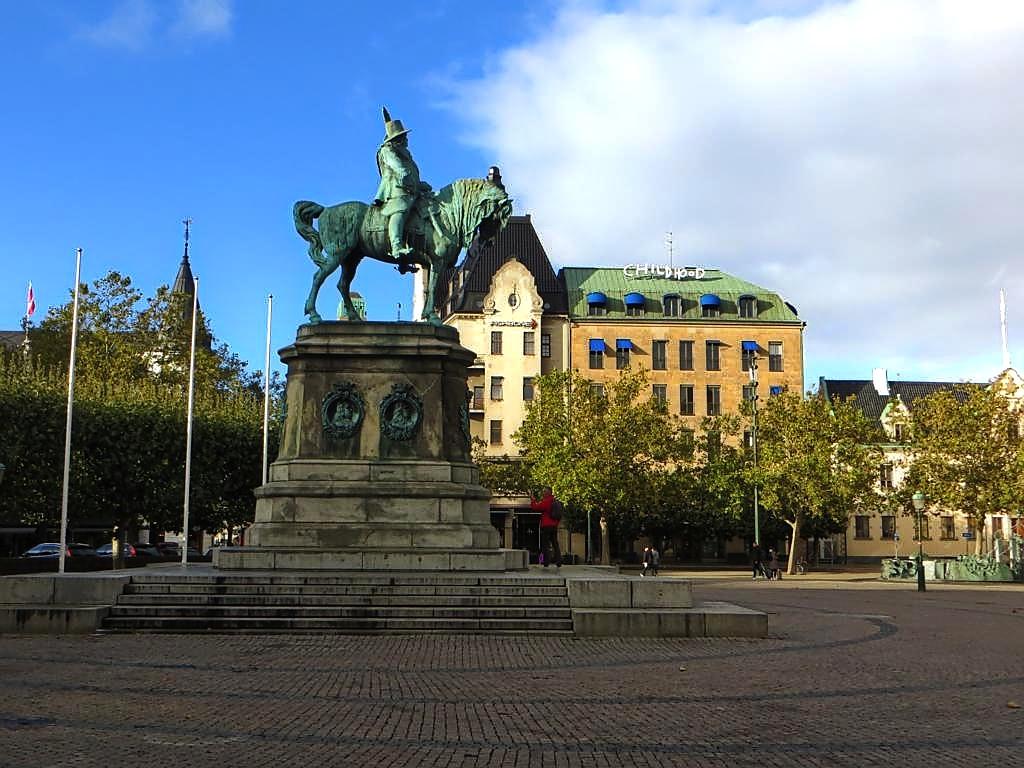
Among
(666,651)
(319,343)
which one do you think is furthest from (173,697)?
(319,343)

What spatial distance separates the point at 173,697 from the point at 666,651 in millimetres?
7611

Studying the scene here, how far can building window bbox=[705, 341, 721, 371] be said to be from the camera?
83.3m

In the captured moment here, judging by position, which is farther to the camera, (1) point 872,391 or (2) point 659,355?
(1) point 872,391

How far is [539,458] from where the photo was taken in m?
64.6

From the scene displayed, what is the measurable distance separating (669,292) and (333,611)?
69327 millimetres

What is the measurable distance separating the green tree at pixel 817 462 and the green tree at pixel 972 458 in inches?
132

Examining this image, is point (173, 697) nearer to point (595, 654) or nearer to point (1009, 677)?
point (595, 654)

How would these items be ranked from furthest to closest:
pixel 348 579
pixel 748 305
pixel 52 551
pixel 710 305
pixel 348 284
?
1. pixel 748 305
2. pixel 710 305
3. pixel 52 551
4. pixel 348 284
5. pixel 348 579

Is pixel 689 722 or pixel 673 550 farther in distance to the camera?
pixel 673 550

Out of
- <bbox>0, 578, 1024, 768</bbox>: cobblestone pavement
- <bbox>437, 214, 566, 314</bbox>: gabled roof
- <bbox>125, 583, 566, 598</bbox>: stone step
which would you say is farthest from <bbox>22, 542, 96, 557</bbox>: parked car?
<bbox>0, 578, 1024, 768</bbox>: cobblestone pavement

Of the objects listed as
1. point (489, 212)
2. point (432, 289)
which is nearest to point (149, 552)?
point (432, 289)

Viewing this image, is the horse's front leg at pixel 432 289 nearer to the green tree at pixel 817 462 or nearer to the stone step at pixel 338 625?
the stone step at pixel 338 625

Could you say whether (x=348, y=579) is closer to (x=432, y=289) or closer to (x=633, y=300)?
(x=432, y=289)

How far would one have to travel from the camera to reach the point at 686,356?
3282 inches
